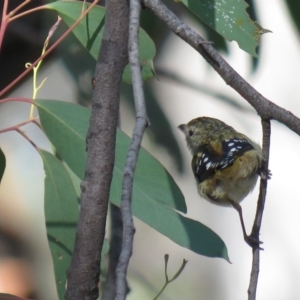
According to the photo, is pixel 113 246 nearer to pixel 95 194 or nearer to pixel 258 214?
pixel 258 214

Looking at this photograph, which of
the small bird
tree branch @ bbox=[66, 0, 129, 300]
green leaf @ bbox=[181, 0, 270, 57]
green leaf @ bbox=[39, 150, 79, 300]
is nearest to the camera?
tree branch @ bbox=[66, 0, 129, 300]

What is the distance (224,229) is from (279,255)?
270 millimetres

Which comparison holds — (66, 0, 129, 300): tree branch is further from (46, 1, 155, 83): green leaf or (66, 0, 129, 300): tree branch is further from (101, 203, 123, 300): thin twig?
(101, 203, 123, 300): thin twig

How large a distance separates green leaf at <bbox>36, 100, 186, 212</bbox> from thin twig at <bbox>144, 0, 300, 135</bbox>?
0.27m

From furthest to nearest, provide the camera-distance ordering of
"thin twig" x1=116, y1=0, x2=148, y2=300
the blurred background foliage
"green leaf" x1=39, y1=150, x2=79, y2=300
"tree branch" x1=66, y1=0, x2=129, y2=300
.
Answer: the blurred background foliage < "green leaf" x1=39, y1=150, x2=79, y2=300 < "tree branch" x1=66, y1=0, x2=129, y2=300 < "thin twig" x1=116, y1=0, x2=148, y2=300

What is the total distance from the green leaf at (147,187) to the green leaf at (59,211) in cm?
7

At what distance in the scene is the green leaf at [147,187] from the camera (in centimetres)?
113

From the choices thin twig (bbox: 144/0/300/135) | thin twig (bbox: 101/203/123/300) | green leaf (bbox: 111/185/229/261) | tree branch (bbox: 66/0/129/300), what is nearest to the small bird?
thin twig (bbox: 101/203/123/300)

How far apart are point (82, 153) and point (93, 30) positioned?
0.22 m

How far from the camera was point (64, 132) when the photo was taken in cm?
119

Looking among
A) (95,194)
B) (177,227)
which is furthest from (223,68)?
(177,227)

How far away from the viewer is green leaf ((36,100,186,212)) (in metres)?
1.15

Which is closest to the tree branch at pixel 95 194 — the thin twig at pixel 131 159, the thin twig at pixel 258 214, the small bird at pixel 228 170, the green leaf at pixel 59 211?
the thin twig at pixel 131 159

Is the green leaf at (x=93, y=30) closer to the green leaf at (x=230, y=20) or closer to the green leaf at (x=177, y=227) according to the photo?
the green leaf at (x=230, y=20)
